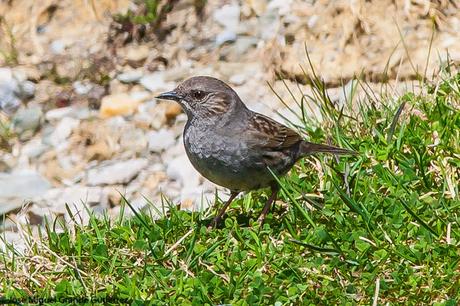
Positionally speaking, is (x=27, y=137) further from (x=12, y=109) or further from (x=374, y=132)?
(x=374, y=132)

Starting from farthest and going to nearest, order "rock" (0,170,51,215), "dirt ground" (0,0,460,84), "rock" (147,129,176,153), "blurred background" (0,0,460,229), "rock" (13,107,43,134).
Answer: "rock" (13,107,43,134), "rock" (147,129,176,153), "rock" (0,170,51,215), "blurred background" (0,0,460,229), "dirt ground" (0,0,460,84)

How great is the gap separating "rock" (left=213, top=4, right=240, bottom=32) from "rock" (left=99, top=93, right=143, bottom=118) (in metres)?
1.28

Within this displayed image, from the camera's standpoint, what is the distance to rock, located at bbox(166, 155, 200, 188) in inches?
355

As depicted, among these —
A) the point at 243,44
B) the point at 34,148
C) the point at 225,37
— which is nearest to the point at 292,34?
the point at 243,44

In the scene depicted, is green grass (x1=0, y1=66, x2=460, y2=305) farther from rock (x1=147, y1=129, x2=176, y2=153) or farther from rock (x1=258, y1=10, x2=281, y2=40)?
rock (x1=258, y1=10, x2=281, y2=40)

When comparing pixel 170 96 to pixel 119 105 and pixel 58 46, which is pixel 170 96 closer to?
pixel 119 105

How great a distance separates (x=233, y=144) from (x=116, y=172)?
11.6ft

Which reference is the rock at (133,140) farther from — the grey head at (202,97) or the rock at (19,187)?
the grey head at (202,97)

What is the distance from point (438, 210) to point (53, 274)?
93.1 inches

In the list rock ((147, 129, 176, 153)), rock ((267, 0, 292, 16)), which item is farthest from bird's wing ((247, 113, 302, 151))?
rock ((267, 0, 292, 16))

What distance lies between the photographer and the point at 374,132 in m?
6.90

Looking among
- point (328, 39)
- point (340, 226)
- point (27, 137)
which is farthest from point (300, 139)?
point (27, 137)

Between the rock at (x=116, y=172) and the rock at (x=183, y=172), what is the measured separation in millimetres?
336

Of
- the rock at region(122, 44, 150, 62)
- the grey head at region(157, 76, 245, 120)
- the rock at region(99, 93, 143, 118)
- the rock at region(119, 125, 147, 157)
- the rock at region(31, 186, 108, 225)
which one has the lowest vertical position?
the rock at region(31, 186, 108, 225)
